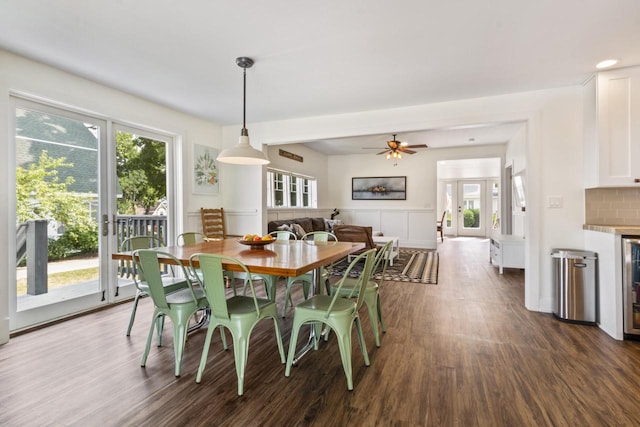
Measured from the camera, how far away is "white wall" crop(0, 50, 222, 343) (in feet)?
8.58

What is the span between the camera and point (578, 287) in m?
3.00

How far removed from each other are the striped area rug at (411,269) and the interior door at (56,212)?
10.9 ft

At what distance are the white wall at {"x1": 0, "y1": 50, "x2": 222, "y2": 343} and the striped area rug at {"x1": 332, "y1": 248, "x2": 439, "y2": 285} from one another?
3476 mm

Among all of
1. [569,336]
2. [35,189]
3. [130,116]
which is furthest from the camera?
[130,116]

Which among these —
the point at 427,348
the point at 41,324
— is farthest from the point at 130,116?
the point at 427,348

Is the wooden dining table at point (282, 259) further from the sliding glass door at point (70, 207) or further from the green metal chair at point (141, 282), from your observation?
the sliding glass door at point (70, 207)

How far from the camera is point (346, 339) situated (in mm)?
1947

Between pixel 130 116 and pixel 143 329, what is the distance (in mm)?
2415

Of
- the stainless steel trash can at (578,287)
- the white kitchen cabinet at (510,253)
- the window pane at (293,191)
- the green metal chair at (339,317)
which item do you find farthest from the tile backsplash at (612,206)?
the window pane at (293,191)

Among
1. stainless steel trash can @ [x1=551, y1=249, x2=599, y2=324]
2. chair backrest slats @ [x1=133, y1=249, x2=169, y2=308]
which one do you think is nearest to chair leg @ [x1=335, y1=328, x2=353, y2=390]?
chair backrest slats @ [x1=133, y1=249, x2=169, y2=308]

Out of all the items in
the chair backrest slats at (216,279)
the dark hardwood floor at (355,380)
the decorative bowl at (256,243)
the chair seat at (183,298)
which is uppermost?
the decorative bowl at (256,243)

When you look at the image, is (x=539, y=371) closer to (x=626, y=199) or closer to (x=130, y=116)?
(x=626, y=199)

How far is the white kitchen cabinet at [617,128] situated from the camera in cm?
288

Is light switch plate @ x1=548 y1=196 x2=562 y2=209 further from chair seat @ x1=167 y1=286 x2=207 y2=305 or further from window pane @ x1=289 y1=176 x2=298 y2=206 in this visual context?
window pane @ x1=289 y1=176 x2=298 y2=206
